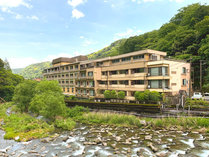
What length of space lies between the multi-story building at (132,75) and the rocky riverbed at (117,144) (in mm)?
11940

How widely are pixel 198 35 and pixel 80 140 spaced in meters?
45.6

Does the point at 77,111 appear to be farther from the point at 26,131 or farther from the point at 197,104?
the point at 197,104

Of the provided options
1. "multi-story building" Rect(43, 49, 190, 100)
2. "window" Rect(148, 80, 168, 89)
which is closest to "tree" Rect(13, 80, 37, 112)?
"multi-story building" Rect(43, 49, 190, 100)

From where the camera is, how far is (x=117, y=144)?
744 inches

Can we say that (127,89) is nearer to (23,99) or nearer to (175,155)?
(175,155)

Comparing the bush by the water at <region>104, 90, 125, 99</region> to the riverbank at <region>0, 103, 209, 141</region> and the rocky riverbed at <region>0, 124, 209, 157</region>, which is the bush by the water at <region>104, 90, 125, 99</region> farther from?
the rocky riverbed at <region>0, 124, 209, 157</region>

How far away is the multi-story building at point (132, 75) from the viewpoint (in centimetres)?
3067

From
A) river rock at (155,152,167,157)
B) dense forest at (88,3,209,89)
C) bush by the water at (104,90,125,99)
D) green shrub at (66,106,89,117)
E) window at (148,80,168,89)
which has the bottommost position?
river rock at (155,152,167,157)

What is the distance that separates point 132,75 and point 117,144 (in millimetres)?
19752

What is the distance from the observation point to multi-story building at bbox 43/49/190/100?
30672 mm

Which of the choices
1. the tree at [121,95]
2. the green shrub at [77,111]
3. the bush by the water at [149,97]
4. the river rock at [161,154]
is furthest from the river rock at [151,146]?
the green shrub at [77,111]

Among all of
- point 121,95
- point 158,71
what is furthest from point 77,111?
point 158,71

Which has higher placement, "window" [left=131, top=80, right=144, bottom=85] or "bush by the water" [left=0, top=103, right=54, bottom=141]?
"window" [left=131, top=80, right=144, bottom=85]

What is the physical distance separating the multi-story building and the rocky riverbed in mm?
11940
